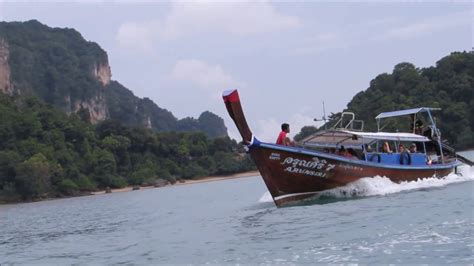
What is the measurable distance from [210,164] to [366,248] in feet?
276

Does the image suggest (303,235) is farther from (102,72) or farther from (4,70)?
(102,72)

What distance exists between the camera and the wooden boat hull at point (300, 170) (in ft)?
76.2

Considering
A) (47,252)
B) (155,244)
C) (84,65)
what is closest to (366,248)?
(155,244)

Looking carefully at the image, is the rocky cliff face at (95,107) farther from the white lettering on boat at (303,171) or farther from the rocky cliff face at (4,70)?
the white lettering on boat at (303,171)

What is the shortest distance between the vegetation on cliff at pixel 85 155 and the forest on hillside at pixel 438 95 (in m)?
23.8

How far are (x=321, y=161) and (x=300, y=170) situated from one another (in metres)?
0.72

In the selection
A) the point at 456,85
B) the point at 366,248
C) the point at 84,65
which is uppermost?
the point at 84,65

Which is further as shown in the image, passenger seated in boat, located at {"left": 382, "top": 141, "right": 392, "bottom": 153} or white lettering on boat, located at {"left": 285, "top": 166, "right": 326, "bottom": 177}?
passenger seated in boat, located at {"left": 382, "top": 141, "right": 392, "bottom": 153}

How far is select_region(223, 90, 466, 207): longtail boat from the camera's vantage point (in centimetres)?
2323

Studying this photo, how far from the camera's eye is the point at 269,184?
23.5m

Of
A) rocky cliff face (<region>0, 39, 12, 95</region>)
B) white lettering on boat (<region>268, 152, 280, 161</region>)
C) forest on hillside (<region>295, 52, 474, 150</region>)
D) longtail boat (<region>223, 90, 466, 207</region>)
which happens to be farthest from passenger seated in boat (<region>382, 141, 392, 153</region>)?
rocky cliff face (<region>0, 39, 12, 95</region>)

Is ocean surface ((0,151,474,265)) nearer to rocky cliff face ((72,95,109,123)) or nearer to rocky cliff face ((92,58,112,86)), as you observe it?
rocky cliff face ((72,95,109,123))

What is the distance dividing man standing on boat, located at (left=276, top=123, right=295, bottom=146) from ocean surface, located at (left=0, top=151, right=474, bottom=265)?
204cm

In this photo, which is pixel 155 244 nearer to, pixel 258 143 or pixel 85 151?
pixel 258 143
